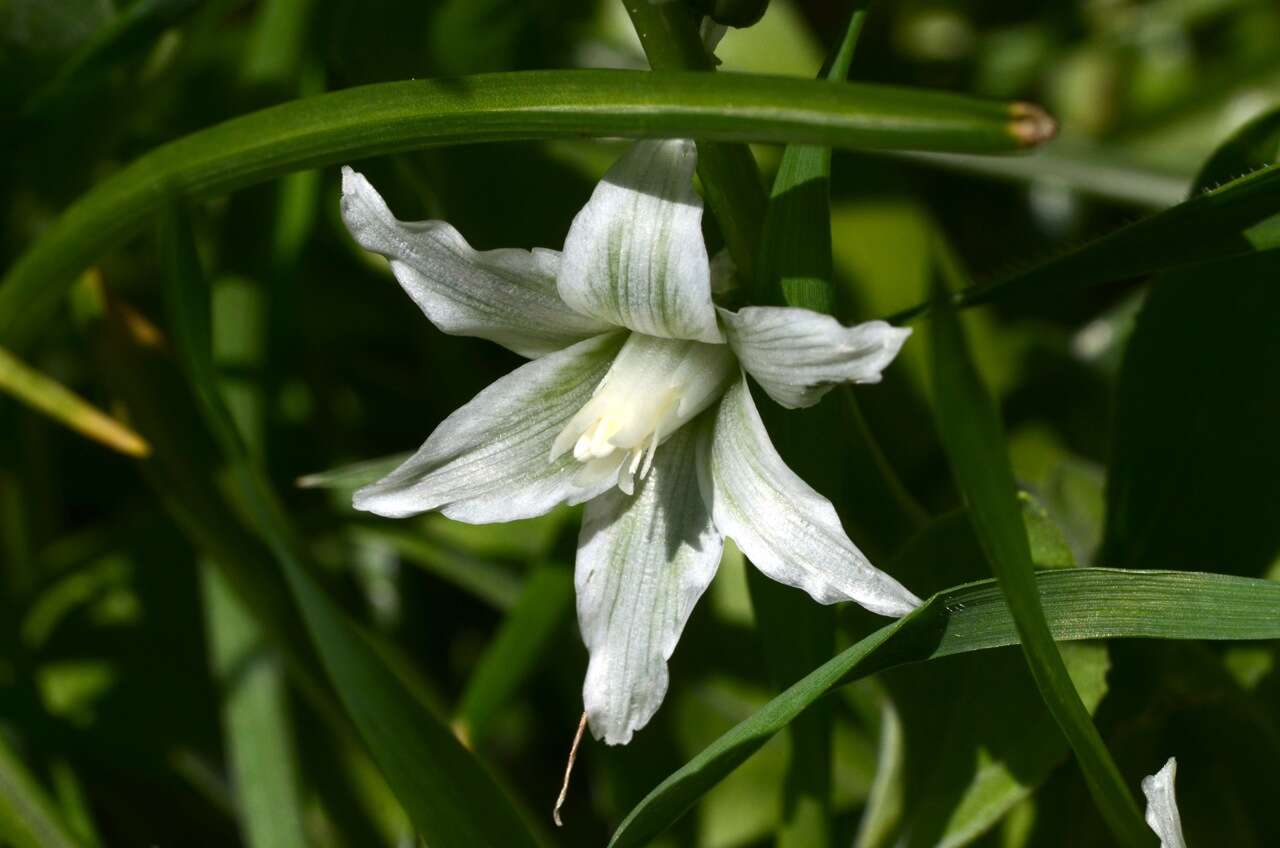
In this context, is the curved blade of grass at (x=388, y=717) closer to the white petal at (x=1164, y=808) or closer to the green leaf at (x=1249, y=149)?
the white petal at (x=1164, y=808)

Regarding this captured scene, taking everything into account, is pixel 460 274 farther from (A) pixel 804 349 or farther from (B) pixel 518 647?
(B) pixel 518 647

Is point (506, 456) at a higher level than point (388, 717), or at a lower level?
higher

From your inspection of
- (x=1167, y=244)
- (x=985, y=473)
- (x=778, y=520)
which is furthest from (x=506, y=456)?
(x=1167, y=244)

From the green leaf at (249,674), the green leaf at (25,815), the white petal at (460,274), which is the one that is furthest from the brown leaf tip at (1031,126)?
the green leaf at (25,815)

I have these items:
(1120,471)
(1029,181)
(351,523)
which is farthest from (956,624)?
(1029,181)

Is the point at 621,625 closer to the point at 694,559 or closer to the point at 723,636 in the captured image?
the point at 694,559

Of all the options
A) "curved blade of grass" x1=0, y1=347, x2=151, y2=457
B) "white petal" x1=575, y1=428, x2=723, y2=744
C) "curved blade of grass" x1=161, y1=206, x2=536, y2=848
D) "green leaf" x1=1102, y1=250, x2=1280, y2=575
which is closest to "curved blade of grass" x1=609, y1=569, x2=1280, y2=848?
"white petal" x1=575, y1=428, x2=723, y2=744

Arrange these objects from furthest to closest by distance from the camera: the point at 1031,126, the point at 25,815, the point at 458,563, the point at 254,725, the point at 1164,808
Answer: the point at 458,563 → the point at 254,725 → the point at 25,815 → the point at 1164,808 → the point at 1031,126
